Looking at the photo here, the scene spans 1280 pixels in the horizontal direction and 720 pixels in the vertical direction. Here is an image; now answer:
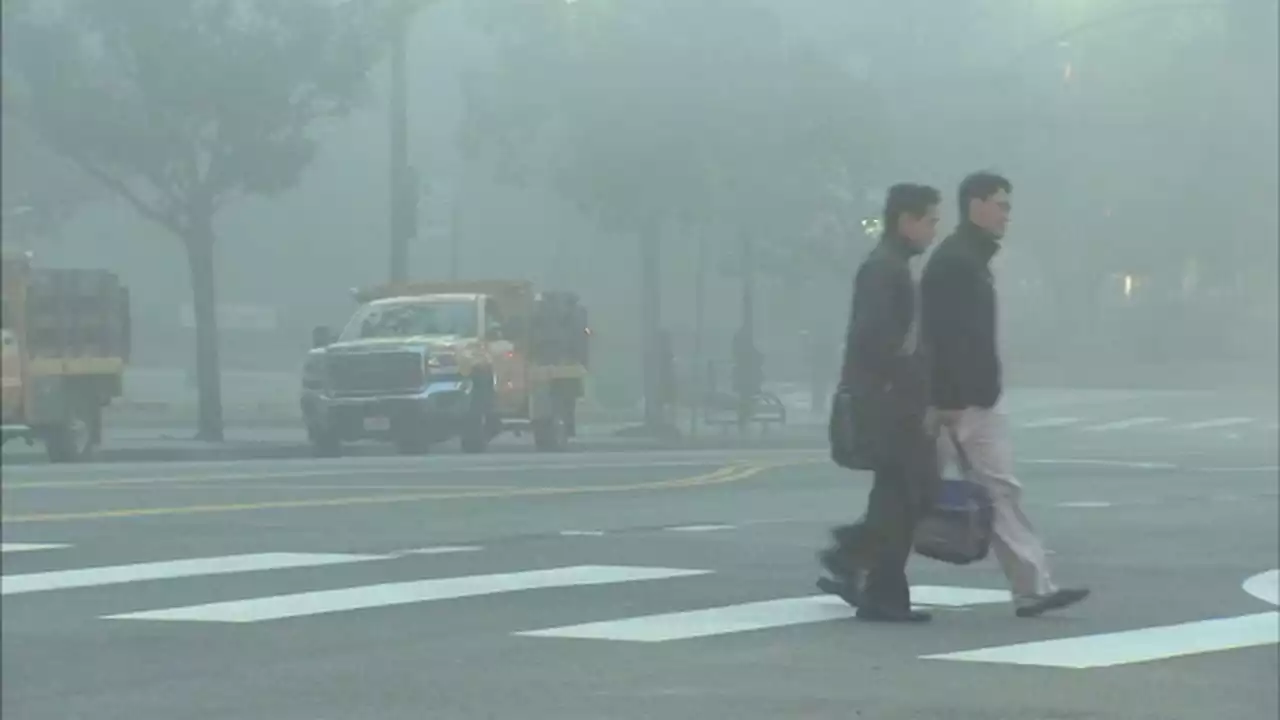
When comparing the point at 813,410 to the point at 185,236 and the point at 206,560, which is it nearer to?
the point at 206,560

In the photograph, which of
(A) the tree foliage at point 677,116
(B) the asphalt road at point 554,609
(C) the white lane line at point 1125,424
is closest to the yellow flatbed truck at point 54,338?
(B) the asphalt road at point 554,609

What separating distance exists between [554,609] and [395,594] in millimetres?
753

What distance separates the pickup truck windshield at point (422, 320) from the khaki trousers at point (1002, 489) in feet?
16.9

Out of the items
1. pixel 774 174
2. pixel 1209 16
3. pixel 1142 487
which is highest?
pixel 1209 16

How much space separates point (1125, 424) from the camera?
133 ft

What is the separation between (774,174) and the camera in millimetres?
19141

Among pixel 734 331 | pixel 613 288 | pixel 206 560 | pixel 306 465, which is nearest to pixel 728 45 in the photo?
pixel 734 331

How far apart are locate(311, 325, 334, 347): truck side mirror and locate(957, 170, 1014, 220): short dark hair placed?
2652 millimetres

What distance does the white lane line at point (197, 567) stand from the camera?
10133 mm

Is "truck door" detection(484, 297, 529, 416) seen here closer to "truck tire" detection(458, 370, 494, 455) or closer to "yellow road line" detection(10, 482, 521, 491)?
"truck tire" detection(458, 370, 494, 455)

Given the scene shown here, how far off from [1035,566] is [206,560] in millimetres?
3975

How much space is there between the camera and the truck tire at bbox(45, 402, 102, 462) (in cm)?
477

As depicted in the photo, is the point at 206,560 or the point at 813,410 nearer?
the point at 206,560

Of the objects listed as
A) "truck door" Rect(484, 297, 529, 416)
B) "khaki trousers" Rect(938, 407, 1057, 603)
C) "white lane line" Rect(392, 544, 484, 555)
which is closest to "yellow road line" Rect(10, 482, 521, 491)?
"truck door" Rect(484, 297, 529, 416)
